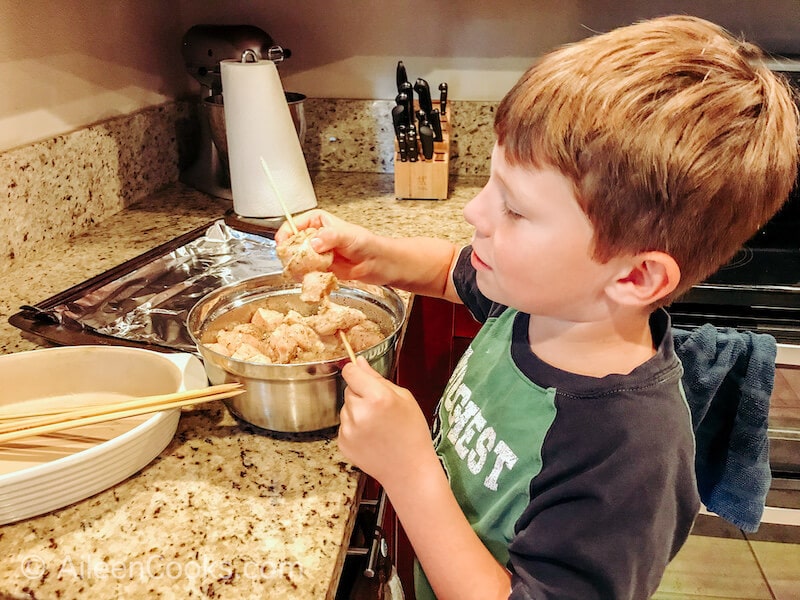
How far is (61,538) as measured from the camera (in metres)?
0.66

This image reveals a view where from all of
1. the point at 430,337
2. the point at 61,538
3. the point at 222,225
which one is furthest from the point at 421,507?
the point at 222,225

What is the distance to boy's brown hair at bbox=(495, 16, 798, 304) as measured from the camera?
0.57 m

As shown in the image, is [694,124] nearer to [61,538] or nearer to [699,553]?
[61,538]

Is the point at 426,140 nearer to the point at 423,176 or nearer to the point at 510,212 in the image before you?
the point at 423,176

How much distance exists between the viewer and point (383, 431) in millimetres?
691

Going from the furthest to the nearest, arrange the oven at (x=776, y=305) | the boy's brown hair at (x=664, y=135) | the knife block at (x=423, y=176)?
the knife block at (x=423, y=176) → the oven at (x=776, y=305) → the boy's brown hair at (x=664, y=135)

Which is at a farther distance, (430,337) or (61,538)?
(430,337)

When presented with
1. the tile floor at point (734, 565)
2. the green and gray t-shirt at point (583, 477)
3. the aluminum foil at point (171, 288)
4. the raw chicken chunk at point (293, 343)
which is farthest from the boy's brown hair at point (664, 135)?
the tile floor at point (734, 565)

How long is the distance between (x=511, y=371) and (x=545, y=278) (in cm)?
17

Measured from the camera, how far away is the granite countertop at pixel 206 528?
612 mm

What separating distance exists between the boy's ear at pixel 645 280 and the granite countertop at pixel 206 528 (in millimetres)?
367

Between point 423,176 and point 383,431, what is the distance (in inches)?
40.3

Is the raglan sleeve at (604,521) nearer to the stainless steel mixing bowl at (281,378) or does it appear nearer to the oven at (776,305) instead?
the stainless steel mixing bowl at (281,378)

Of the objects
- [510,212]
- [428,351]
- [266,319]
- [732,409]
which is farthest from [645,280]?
[428,351]
